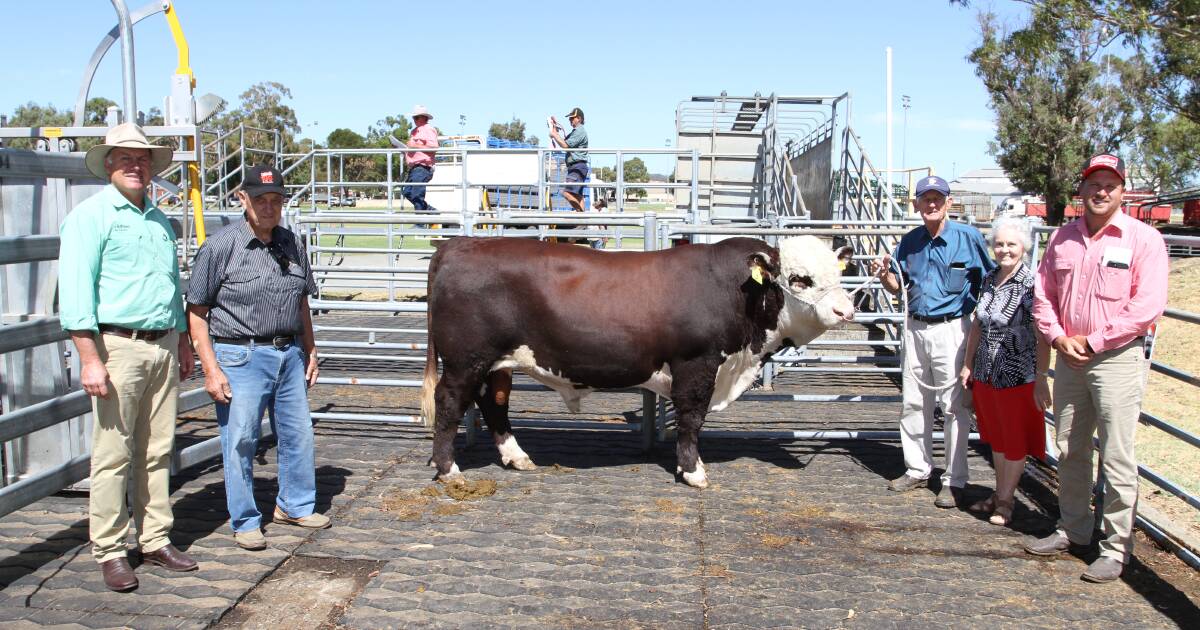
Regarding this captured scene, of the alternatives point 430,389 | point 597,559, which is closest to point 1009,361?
point 597,559

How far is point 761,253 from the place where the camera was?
5.75 metres

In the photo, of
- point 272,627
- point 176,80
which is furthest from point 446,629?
point 176,80

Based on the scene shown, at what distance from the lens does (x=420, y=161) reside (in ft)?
44.8

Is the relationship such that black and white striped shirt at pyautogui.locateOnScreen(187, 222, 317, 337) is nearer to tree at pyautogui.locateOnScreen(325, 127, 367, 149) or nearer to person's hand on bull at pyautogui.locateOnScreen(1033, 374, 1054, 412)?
person's hand on bull at pyautogui.locateOnScreen(1033, 374, 1054, 412)

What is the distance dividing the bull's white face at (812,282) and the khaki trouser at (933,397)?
18.5 inches

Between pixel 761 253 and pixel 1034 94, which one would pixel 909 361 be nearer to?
pixel 761 253

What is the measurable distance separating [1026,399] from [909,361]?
0.80 meters

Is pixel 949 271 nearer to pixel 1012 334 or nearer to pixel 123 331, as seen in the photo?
pixel 1012 334

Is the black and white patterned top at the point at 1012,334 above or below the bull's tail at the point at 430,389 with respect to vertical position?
above

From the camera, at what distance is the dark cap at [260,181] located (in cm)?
452

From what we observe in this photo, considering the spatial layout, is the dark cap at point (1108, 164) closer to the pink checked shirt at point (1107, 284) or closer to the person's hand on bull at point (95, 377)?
the pink checked shirt at point (1107, 284)

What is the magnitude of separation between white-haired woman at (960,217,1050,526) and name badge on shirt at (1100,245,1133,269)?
67 cm

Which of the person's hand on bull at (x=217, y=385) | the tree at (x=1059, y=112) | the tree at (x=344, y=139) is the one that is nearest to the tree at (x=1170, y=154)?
the tree at (x=1059, y=112)

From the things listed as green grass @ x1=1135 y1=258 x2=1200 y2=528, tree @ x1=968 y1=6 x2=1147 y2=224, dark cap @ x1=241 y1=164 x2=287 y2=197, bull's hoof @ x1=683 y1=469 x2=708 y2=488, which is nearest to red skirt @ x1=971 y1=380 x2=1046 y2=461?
bull's hoof @ x1=683 y1=469 x2=708 y2=488
